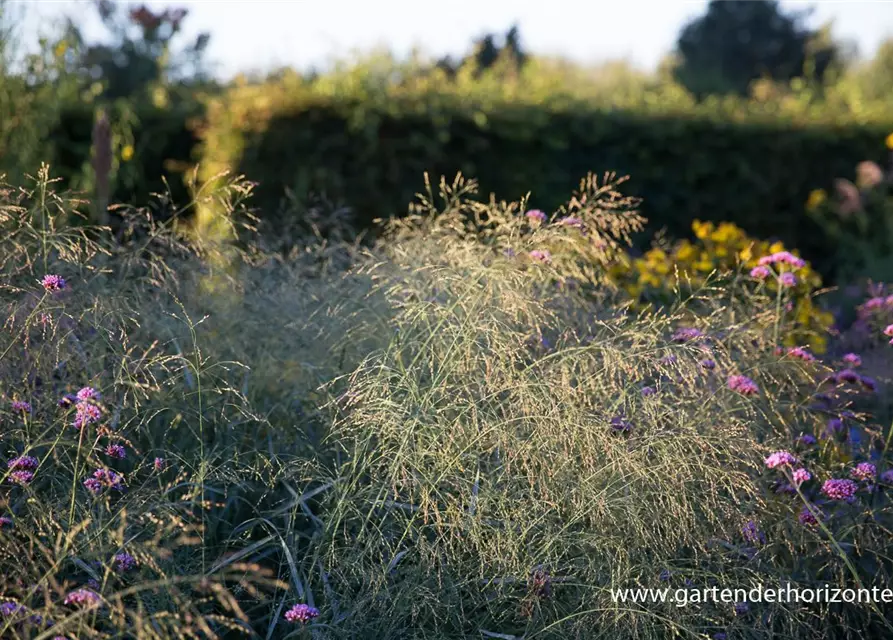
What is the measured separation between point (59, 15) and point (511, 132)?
3387 millimetres

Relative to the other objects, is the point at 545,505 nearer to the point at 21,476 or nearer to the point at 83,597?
the point at 83,597

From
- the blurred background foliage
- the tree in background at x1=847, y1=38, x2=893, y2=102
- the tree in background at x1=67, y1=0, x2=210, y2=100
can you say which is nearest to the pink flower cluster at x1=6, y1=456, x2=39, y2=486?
the blurred background foliage

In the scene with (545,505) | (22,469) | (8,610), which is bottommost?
(545,505)

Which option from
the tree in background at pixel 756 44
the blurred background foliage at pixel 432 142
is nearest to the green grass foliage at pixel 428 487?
the blurred background foliage at pixel 432 142

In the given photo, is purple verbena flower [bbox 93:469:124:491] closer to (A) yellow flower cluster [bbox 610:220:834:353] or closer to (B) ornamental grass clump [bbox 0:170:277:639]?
(B) ornamental grass clump [bbox 0:170:277:639]

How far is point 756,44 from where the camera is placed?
90.9 ft

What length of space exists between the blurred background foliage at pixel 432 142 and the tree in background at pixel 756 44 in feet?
56.6

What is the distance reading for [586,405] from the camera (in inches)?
125

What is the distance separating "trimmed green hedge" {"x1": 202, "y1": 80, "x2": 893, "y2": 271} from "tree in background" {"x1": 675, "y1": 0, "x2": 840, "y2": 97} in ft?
62.8

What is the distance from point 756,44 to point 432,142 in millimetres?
22815

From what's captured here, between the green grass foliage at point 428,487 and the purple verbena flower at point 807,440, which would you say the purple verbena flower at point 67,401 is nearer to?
the green grass foliage at point 428,487

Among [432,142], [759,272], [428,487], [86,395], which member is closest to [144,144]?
[432,142]

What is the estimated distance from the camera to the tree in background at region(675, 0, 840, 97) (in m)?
27.5

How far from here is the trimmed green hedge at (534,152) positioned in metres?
7.42
